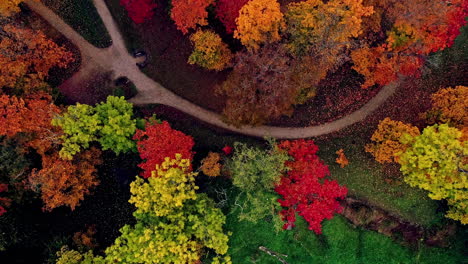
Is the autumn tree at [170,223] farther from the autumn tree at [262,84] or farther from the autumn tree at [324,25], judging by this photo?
the autumn tree at [324,25]

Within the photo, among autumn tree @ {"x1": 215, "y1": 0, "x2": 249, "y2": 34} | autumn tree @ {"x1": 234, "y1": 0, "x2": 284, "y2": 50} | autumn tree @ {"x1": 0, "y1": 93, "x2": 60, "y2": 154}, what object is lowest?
autumn tree @ {"x1": 0, "y1": 93, "x2": 60, "y2": 154}

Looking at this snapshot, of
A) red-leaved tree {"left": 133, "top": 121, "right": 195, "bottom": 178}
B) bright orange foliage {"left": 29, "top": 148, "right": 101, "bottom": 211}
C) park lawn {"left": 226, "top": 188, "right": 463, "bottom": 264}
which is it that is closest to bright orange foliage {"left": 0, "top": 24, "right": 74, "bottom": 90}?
bright orange foliage {"left": 29, "top": 148, "right": 101, "bottom": 211}

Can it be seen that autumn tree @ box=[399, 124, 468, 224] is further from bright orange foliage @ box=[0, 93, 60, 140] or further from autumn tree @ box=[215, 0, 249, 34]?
bright orange foliage @ box=[0, 93, 60, 140]

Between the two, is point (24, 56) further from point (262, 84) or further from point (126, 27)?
point (262, 84)

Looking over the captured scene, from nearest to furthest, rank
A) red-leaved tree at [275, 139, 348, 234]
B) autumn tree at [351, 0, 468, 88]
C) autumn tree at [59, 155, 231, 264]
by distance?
1. autumn tree at [59, 155, 231, 264]
2. autumn tree at [351, 0, 468, 88]
3. red-leaved tree at [275, 139, 348, 234]

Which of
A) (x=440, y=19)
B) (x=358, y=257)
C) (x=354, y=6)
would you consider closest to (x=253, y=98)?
(x=354, y=6)

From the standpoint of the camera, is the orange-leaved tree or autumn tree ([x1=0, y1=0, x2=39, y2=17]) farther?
autumn tree ([x1=0, y1=0, x2=39, y2=17])

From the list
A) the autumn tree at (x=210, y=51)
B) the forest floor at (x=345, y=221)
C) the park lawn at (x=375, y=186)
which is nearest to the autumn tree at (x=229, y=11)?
the autumn tree at (x=210, y=51)
